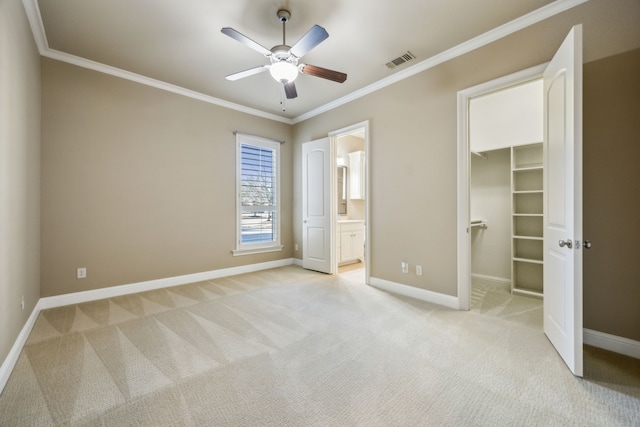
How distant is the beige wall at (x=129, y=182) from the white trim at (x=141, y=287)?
7 centimetres

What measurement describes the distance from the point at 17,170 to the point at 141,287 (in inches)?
81.7

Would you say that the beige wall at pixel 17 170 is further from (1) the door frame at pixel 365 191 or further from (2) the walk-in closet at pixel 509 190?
(2) the walk-in closet at pixel 509 190

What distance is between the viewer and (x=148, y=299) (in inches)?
134

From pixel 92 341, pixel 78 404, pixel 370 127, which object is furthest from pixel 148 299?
pixel 370 127

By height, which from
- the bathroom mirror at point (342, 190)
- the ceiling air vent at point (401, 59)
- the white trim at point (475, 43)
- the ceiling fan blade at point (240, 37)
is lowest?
the bathroom mirror at point (342, 190)

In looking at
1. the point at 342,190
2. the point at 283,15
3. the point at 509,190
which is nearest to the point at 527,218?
the point at 509,190

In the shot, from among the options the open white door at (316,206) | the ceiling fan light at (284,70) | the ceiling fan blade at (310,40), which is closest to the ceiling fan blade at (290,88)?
the ceiling fan light at (284,70)

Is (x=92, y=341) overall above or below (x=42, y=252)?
below

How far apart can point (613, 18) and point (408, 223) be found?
8.19 feet

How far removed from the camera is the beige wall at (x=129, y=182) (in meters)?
3.16

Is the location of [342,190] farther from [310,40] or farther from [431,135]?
[310,40]

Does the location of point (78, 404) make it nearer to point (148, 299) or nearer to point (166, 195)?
point (148, 299)

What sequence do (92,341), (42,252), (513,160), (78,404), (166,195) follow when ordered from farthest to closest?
(166,195)
(513,160)
(42,252)
(92,341)
(78,404)

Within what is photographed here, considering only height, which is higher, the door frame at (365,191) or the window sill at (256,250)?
the door frame at (365,191)
